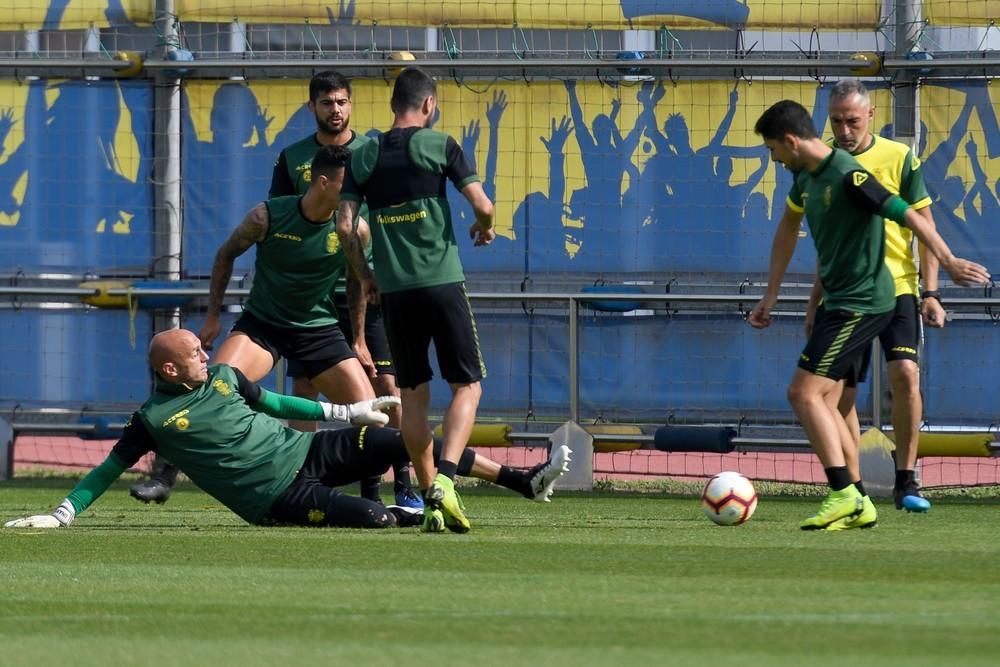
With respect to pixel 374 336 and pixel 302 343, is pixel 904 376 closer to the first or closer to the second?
pixel 374 336

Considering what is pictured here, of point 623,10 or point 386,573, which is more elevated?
point 623,10

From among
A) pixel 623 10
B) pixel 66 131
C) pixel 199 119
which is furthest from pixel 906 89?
pixel 66 131

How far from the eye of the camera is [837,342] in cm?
855

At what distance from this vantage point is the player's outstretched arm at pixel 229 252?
9.76 metres

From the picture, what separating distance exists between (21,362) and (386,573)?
8419mm

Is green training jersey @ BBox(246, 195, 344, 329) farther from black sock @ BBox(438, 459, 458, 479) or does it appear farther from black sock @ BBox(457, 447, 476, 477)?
black sock @ BBox(438, 459, 458, 479)

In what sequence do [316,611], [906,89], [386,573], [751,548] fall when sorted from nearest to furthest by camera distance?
[316,611]
[386,573]
[751,548]
[906,89]

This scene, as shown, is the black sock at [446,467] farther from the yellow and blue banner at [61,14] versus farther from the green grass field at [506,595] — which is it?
the yellow and blue banner at [61,14]

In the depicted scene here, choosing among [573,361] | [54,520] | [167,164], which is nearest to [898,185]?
[573,361]

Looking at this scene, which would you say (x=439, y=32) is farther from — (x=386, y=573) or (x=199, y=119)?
(x=386, y=573)

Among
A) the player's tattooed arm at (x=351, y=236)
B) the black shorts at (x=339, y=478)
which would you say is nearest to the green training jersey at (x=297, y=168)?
the player's tattooed arm at (x=351, y=236)

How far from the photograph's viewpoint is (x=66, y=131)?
46.6 feet

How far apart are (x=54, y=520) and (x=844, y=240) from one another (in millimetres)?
3810

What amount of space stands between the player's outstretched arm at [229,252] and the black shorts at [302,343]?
0.82 ft
